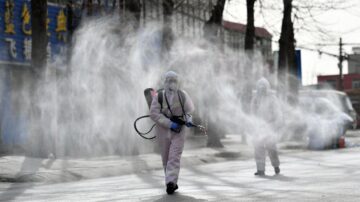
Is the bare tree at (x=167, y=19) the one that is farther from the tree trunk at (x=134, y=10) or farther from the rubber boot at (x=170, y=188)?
the rubber boot at (x=170, y=188)

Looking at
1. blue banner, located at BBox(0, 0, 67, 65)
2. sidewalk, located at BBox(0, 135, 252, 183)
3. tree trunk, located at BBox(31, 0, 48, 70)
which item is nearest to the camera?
sidewalk, located at BBox(0, 135, 252, 183)

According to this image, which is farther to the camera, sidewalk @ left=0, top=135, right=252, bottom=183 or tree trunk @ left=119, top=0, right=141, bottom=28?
tree trunk @ left=119, top=0, right=141, bottom=28

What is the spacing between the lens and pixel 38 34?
17344 millimetres

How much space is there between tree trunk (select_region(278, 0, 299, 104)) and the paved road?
14.8 metres

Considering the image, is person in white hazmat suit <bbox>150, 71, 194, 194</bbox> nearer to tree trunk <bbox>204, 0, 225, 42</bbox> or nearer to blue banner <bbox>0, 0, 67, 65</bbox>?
blue banner <bbox>0, 0, 67, 65</bbox>

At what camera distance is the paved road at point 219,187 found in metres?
9.51

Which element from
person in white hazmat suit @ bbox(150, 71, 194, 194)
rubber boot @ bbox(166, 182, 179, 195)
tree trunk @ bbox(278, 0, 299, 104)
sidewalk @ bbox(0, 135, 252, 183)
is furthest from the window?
rubber boot @ bbox(166, 182, 179, 195)

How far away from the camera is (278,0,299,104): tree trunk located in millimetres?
28953

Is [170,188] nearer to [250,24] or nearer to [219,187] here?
[219,187]

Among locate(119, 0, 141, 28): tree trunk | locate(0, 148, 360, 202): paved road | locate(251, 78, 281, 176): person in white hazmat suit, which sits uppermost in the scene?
locate(119, 0, 141, 28): tree trunk

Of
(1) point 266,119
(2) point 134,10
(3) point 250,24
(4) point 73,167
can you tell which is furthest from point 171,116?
(3) point 250,24

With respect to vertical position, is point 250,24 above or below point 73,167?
above

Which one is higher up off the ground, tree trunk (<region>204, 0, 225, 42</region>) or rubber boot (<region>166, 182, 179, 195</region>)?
tree trunk (<region>204, 0, 225, 42</region>)

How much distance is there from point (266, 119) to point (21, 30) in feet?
35.8
